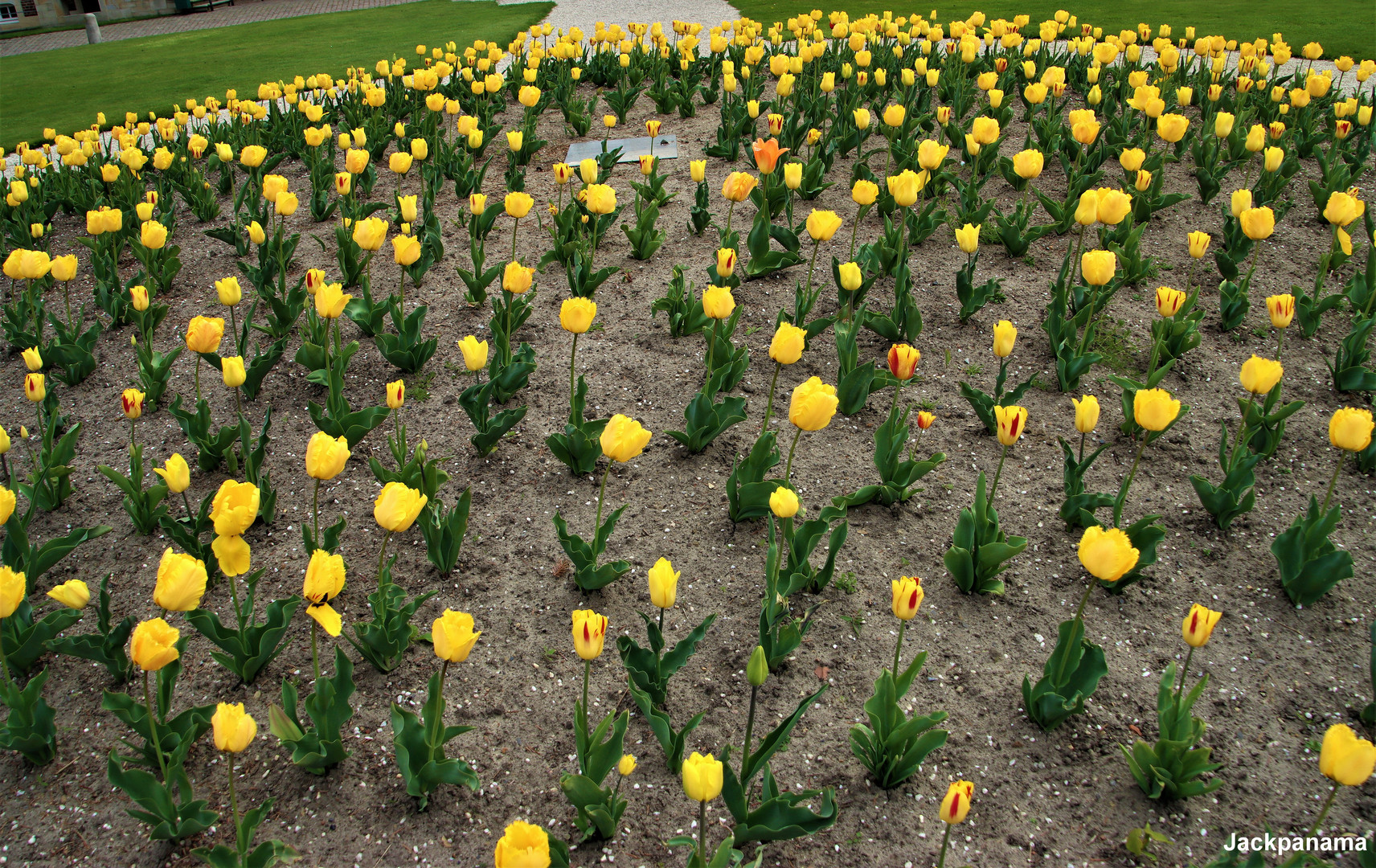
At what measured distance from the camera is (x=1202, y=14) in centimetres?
1235

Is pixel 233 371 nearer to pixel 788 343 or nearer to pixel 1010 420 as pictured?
pixel 788 343

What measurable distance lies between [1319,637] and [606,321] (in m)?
3.19

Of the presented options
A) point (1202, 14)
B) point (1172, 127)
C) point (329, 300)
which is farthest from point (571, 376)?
point (1202, 14)

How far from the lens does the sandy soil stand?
229cm

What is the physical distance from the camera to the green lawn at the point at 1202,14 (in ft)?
34.4

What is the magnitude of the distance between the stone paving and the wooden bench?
26.6 inches

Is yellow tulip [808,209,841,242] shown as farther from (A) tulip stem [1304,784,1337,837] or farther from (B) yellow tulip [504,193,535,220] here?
(A) tulip stem [1304,784,1337,837]

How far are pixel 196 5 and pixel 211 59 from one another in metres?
12.9

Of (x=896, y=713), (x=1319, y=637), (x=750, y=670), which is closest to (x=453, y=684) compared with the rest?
(x=750, y=670)

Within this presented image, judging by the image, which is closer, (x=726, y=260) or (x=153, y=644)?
(x=153, y=644)

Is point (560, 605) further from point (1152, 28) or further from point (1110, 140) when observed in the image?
point (1152, 28)

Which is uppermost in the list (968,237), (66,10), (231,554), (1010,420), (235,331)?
(66,10)

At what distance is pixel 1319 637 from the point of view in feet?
9.14

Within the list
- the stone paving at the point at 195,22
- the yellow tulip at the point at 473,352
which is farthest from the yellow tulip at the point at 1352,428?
the stone paving at the point at 195,22
